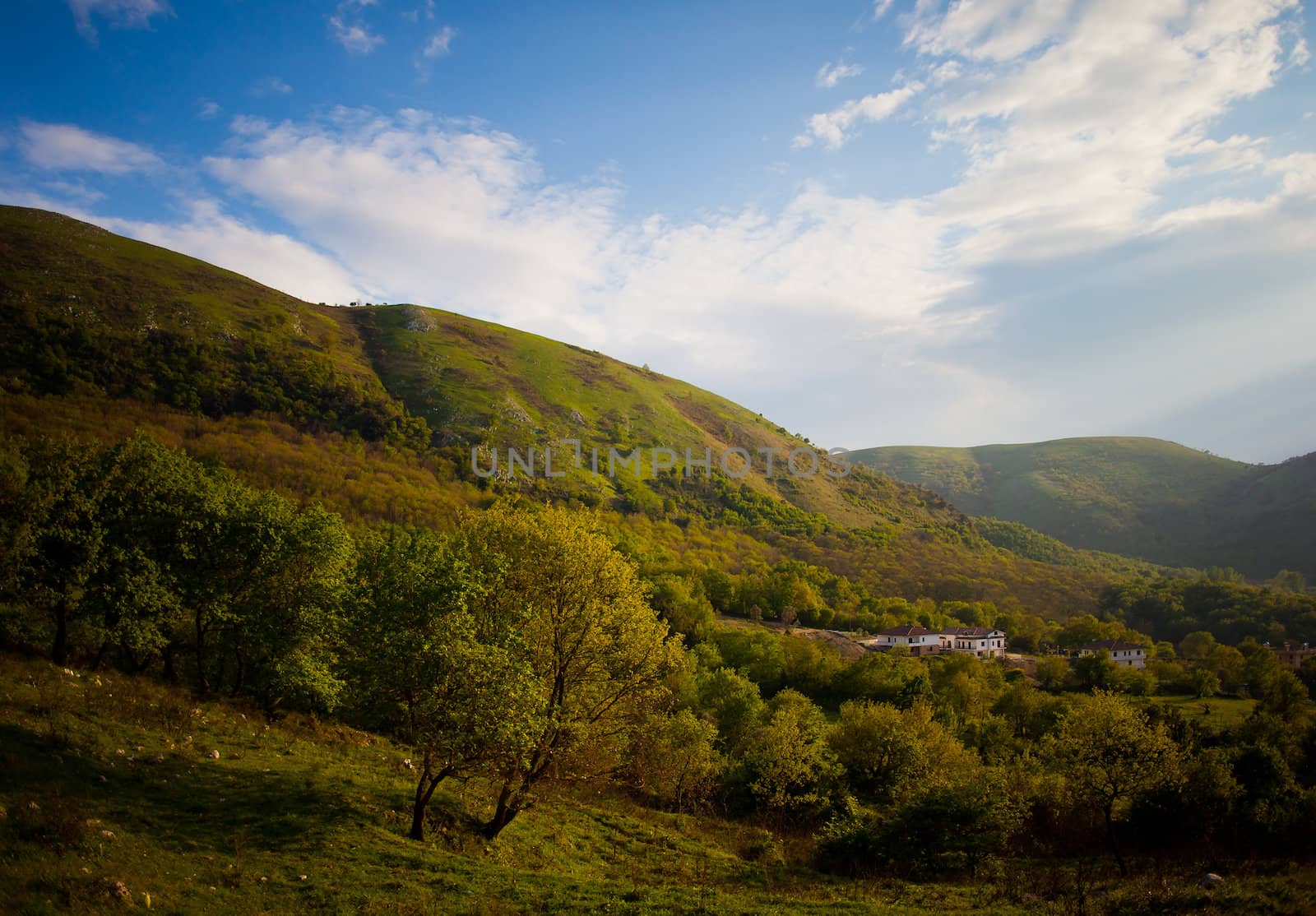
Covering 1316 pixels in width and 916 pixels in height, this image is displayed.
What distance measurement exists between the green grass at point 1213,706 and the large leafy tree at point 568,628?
72.7 m

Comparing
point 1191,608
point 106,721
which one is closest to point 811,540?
point 1191,608

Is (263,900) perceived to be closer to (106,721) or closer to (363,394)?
(106,721)

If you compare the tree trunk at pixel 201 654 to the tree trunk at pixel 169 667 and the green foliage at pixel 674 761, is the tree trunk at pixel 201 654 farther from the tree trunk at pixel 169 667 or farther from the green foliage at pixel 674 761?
the green foliage at pixel 674 761

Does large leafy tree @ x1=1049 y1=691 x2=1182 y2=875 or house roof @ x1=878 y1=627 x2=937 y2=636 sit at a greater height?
large leafy tree @ x1=1049 y1=691 x2=1182 y2=875

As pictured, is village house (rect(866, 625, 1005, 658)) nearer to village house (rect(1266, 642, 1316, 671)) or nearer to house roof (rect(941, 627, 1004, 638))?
house roof (rect(941, 627, 1004, 638))

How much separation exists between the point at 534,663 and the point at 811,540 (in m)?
175

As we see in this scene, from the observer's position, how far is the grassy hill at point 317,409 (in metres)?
107

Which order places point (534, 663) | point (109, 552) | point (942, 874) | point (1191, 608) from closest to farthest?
point (534, 663) < point (942, 874) < point (109, 552) < point (1191, 608)

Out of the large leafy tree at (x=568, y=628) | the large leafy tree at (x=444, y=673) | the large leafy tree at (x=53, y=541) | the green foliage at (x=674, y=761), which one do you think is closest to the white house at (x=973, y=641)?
the green foliage at (x=674, y=761)

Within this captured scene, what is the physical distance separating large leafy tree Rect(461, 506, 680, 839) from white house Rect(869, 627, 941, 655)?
322 ft

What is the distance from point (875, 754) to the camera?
4347 centimetres

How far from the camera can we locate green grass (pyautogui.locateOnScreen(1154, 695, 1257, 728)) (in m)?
69.7

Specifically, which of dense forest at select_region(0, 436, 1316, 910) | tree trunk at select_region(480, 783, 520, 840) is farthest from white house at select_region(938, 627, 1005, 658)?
tree trunk at select_region(480, 783, 520, 840)

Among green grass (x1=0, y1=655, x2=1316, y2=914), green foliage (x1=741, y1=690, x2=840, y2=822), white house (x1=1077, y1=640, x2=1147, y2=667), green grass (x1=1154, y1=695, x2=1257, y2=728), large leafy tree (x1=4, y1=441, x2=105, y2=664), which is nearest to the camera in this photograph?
green grass (x1=0, y1=655, x2=1316, y2=914)
